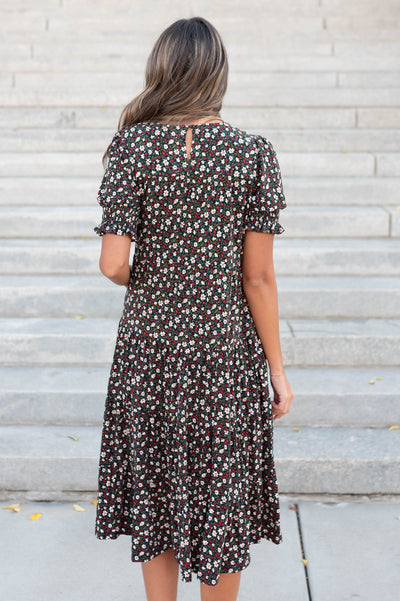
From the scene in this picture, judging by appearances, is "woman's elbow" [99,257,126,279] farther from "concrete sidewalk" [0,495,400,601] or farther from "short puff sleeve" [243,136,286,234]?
"concrete sidewalk" [0,495,400,601]

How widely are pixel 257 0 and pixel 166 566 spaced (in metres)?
8.59

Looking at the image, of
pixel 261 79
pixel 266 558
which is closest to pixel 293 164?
pixel 261 79

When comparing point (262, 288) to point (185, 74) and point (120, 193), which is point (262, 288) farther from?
point (185, 74)

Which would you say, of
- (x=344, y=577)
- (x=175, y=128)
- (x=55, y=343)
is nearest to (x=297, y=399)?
(x=344, y=577)

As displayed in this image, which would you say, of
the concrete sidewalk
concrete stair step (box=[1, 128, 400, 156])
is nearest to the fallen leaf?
the concrete sidewalk

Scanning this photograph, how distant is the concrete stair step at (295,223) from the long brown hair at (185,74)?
328 centimetres

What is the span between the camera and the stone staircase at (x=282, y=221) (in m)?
3.54

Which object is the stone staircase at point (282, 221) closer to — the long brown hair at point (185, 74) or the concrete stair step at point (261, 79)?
the concrete stair step at point (261, 79)

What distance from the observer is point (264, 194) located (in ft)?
5.92

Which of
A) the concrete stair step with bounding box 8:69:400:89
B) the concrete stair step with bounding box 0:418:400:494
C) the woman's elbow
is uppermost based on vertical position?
the concrete stair step with bounding box 8:69:400:89

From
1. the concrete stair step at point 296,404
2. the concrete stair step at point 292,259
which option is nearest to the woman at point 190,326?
the concrete stair step at point 296,404

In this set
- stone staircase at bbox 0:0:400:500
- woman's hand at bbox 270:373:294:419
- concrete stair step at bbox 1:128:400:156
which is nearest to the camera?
woman's hand at bbox 270:373:294:419

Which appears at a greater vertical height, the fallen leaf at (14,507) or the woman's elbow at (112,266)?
the woman's elbow at (112,266)

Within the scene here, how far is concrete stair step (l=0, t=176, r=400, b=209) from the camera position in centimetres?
531
